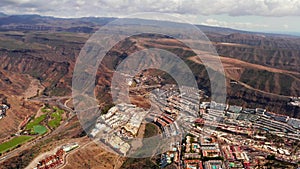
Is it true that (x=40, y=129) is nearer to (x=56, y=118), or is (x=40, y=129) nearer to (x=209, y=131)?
(x=56, y=118)

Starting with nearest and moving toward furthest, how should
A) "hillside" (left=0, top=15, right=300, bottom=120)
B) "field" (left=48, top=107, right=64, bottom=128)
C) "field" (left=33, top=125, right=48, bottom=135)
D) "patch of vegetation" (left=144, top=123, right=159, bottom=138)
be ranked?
"patch of vegetation" (left=144, top=123, right=159, bottom=138) → "field" (left=33, top=125, right=48, bottom=135) → "field" (left=48, top=107, right=64, bottom=128) → "hillside" (left=0, top=15, right=300, bottom=120)

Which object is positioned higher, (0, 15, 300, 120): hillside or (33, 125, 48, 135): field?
(0, 15, 300, 120): hillside


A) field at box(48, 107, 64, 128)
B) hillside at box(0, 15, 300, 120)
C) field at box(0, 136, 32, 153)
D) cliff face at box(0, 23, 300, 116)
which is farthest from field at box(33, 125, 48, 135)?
hillside at box(0, 15, 300, 120)

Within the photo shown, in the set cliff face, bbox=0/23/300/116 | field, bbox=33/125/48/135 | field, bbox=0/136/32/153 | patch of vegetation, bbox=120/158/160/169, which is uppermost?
cliff face, bbox=0/23/300/116

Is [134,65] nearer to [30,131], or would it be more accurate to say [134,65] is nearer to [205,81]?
[205,81]

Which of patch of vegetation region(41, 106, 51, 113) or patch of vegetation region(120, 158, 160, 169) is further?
patch of vegetation region(41, 106, 51, 113)

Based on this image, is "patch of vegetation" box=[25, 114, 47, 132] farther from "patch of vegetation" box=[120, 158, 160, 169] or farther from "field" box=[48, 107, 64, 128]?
"patch of vegetation" box=[120, 158, 160, 169]

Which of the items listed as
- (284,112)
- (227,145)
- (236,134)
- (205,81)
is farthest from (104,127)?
(205,81)

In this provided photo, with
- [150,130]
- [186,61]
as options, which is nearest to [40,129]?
[150,130]
